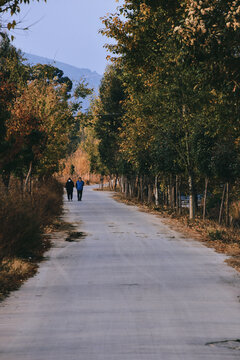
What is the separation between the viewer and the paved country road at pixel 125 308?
6168 mm

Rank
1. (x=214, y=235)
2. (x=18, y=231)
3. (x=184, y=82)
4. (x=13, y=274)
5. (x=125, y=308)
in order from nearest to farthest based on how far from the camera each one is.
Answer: (x=125, y=308) → (x=13, y=274) → (x=18, y=231) → (x=214, y=235) → (x=184, y=82)

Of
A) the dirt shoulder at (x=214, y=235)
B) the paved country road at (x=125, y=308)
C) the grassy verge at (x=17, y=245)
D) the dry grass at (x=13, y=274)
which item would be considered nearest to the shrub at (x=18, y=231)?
the grassy verge at (x=17, y=245)

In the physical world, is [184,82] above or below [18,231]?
above

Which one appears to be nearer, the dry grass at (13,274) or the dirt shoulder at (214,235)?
the dry grass at (13,274)

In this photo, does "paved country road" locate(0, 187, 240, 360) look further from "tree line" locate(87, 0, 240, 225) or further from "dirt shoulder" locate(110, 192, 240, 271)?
"tree line" locate(87, 0, 240, 225)

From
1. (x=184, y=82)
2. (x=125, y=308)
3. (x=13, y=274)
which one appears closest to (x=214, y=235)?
(x=184, y=82)

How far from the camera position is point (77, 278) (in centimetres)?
1088

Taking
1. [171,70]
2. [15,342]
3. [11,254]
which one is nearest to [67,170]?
[171,70]

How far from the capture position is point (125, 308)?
8.25 m

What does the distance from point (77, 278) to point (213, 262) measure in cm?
361

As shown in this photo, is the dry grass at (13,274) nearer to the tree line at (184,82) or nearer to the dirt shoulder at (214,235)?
the dirt shoulder at (214,235)

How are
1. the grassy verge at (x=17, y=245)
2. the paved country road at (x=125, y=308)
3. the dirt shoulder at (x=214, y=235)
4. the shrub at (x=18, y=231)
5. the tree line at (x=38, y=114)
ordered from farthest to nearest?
the tree line at (x=38, y=114)
the dirt shoulder at (x=214, y=235)
the shrub at (x=18, y=231)
the grassy verge at (x=17, y=245)
the paved country road at (x=125, y=308)

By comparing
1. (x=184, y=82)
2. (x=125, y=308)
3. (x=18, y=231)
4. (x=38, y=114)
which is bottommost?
(x=125, y=308)

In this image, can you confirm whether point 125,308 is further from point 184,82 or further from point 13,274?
point 184,82
